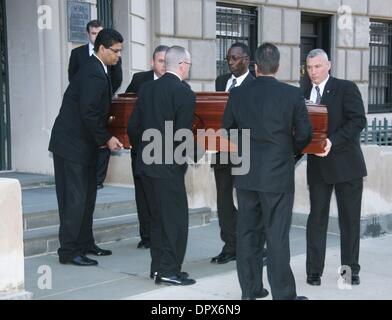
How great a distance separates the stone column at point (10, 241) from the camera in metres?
4.38

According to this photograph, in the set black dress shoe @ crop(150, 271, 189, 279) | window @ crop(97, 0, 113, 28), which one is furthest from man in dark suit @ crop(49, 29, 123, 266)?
window @ crop(97, 0, 113, 28)

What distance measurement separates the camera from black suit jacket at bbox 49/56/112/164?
5625 millimetres

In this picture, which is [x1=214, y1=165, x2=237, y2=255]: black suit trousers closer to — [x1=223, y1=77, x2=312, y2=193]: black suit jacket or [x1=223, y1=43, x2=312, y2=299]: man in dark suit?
[x1=223, y1=43, x2=312, y2=299]: man in dark suit

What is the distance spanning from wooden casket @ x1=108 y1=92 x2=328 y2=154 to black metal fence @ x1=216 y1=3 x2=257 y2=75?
541cm

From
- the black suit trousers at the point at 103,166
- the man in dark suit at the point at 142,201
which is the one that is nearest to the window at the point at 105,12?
the black suit trousers at the point at 103,166

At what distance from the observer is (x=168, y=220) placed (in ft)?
17.4

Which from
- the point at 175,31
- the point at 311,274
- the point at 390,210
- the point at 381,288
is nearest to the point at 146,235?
the point at 311,274

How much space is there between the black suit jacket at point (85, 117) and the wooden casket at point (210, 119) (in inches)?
6.8

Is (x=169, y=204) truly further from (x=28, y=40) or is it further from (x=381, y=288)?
(x=28, y=40)

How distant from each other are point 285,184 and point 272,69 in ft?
2.64

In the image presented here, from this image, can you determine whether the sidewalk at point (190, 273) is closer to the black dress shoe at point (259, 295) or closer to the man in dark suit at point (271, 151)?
the black dress shoe at point (259, 295)

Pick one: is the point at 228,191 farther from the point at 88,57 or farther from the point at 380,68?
the point at 380,68

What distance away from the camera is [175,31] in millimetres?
10453

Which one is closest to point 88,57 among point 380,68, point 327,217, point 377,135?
point 327,217
